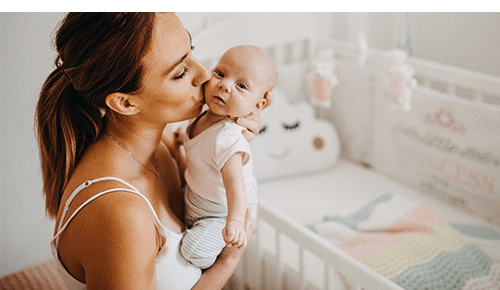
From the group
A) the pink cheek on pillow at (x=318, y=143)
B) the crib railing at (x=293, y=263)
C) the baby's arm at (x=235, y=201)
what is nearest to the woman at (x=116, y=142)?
the baby's arm at (x=235, y=201)

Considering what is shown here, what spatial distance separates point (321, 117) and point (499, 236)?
102 cm

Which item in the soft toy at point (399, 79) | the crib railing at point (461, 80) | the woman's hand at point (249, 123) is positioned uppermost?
the woman's hand at point (249, 123)

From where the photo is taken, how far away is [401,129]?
174 centimetres

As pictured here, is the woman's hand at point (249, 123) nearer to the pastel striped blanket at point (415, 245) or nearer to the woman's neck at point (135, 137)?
the woman's neck at point (135, 137)

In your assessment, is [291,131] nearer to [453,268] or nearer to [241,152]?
[453,268]

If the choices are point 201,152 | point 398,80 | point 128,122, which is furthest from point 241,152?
point 398,80

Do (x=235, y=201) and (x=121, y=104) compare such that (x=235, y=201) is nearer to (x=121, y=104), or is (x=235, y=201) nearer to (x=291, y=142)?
(x=121, y=104)

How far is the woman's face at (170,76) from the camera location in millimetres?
669

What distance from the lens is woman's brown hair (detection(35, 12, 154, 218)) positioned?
628 millimetres

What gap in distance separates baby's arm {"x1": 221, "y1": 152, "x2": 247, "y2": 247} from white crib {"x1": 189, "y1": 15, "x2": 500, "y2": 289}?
314mm

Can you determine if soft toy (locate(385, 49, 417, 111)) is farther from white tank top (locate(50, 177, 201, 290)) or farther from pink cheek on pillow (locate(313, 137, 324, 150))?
white tank top (locate(50, 177, 201, 290))

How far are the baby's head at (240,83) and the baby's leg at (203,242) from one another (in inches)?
8.7

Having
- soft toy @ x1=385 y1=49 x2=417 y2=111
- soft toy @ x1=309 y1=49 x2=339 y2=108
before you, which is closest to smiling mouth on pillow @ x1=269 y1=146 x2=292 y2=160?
soft toy @ x1=309 y1=49 x2=339 y2=108

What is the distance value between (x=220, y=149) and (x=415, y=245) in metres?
0.73
